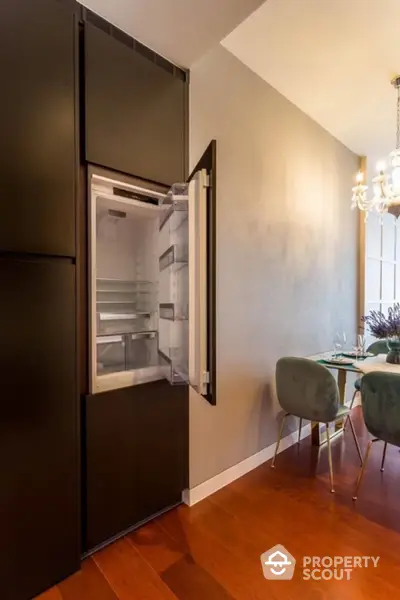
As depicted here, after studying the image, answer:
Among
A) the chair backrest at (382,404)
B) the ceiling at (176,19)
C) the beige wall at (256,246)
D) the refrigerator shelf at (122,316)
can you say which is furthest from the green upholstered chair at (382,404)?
the ceiling at (176,19)

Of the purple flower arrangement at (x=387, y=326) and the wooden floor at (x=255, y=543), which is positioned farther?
the purple flower arrangement at (x=387, y=326)

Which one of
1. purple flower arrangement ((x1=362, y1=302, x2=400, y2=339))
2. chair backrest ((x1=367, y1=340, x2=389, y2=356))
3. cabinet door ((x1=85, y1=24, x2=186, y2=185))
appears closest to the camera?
cabinet door ((x1=85, y1=24, x2=186, y2=185))

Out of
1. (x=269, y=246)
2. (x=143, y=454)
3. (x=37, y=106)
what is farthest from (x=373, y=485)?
(x=37, y=106)

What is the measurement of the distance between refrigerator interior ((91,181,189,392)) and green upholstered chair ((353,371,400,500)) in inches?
48.3

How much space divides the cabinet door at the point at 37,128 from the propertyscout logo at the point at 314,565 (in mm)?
1827

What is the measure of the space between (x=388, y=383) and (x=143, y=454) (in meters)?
1.54

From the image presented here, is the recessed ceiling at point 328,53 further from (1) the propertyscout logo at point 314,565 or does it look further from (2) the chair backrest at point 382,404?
(1) the propertyscout logo at point 314,565

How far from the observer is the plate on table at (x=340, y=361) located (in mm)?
2918

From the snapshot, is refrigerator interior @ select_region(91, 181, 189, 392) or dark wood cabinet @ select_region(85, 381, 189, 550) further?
refrigerator interior @ select_region(91, 181, 189, 392)

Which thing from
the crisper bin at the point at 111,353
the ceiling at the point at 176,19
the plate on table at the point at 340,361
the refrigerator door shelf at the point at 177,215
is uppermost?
the ceiling at the point at 176,19

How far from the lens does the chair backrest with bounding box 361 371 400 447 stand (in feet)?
7.23

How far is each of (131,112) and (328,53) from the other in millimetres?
1633

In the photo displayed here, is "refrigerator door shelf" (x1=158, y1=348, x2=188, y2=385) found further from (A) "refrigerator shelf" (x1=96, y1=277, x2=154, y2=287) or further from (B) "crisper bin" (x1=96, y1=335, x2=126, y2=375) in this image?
(A) "refrigerator shelf" (x1=96, y1=277, x2=154, y2=287)

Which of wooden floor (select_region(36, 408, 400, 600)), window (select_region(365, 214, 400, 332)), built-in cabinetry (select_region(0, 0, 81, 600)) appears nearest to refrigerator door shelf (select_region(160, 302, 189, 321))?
built-in cabinetry (select_region(0, 0, 81, 600))
